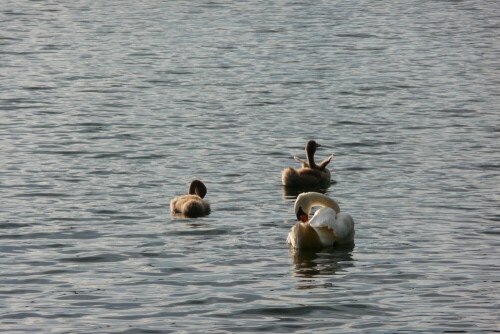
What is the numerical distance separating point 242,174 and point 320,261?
6.38 meters

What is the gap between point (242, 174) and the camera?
23.9m

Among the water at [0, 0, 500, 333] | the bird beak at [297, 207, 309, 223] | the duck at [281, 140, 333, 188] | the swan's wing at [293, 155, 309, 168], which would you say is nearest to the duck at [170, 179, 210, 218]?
the water at [0, 0, 500, 333]

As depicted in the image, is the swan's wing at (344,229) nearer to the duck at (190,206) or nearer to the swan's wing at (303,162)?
the duck at (190,206)

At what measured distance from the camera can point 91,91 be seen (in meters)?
34.5

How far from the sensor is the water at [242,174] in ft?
50.0

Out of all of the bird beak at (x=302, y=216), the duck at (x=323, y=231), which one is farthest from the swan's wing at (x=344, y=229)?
the bird beak at (x=302, y=216)

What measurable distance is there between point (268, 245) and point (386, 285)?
2.71m

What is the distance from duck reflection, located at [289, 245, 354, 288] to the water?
0.16 feet

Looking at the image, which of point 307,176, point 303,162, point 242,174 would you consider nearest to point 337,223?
point 307,176

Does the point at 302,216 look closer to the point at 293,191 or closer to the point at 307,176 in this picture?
the point at 293,191

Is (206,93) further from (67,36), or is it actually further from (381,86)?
(67,36)

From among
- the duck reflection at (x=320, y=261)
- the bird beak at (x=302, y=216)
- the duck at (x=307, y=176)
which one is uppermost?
the bird beak at (x=302, y=216)

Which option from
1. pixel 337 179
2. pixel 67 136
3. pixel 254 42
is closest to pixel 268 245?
pixel 337 179

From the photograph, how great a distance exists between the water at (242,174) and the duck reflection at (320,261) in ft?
0.16
